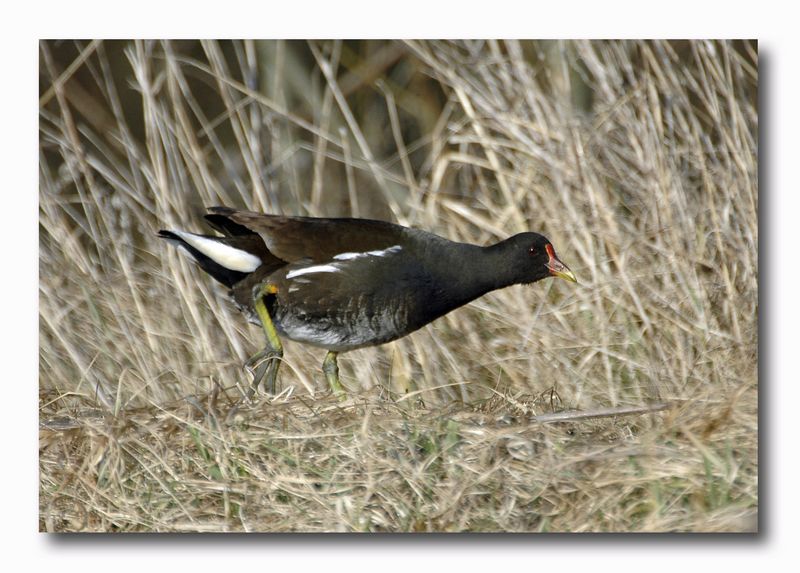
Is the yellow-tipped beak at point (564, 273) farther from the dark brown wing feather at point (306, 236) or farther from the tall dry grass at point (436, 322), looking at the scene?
the dark brown wing feather at point (306, 236)

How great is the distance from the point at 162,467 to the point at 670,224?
208 centimetres

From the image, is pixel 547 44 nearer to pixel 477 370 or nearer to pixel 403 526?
pixel 477 370

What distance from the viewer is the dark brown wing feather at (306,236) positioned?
187 inches

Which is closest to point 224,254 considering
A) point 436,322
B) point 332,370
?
point 332,370

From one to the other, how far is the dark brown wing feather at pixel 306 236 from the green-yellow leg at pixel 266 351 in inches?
6.6

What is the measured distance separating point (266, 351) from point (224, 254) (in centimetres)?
42

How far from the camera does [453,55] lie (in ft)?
16.6

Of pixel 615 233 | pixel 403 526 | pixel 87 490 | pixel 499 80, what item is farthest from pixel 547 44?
pixel 87 490

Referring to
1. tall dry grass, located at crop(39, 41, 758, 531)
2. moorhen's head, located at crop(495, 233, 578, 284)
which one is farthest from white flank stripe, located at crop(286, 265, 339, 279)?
moorhen's head, located at crop(495, 233, 578, 284)

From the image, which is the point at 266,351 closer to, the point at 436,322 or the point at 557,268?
the point at 436,322

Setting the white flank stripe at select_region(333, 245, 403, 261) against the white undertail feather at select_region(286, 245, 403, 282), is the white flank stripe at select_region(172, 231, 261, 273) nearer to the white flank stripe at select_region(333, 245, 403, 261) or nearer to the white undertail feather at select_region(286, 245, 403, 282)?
the white undertail feather at select_region(286, 245, 403, 282)

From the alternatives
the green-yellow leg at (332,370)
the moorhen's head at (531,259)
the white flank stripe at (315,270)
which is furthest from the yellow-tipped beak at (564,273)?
the green-yellow leg at (332,370)

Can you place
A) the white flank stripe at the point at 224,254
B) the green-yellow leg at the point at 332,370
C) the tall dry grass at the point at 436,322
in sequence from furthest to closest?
1. the green-yellow leg at the point at 332,370
2. the white flank stripe at the point at 224,254
3. the tall dry grass at the point at 436,322

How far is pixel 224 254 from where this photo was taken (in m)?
4.76
